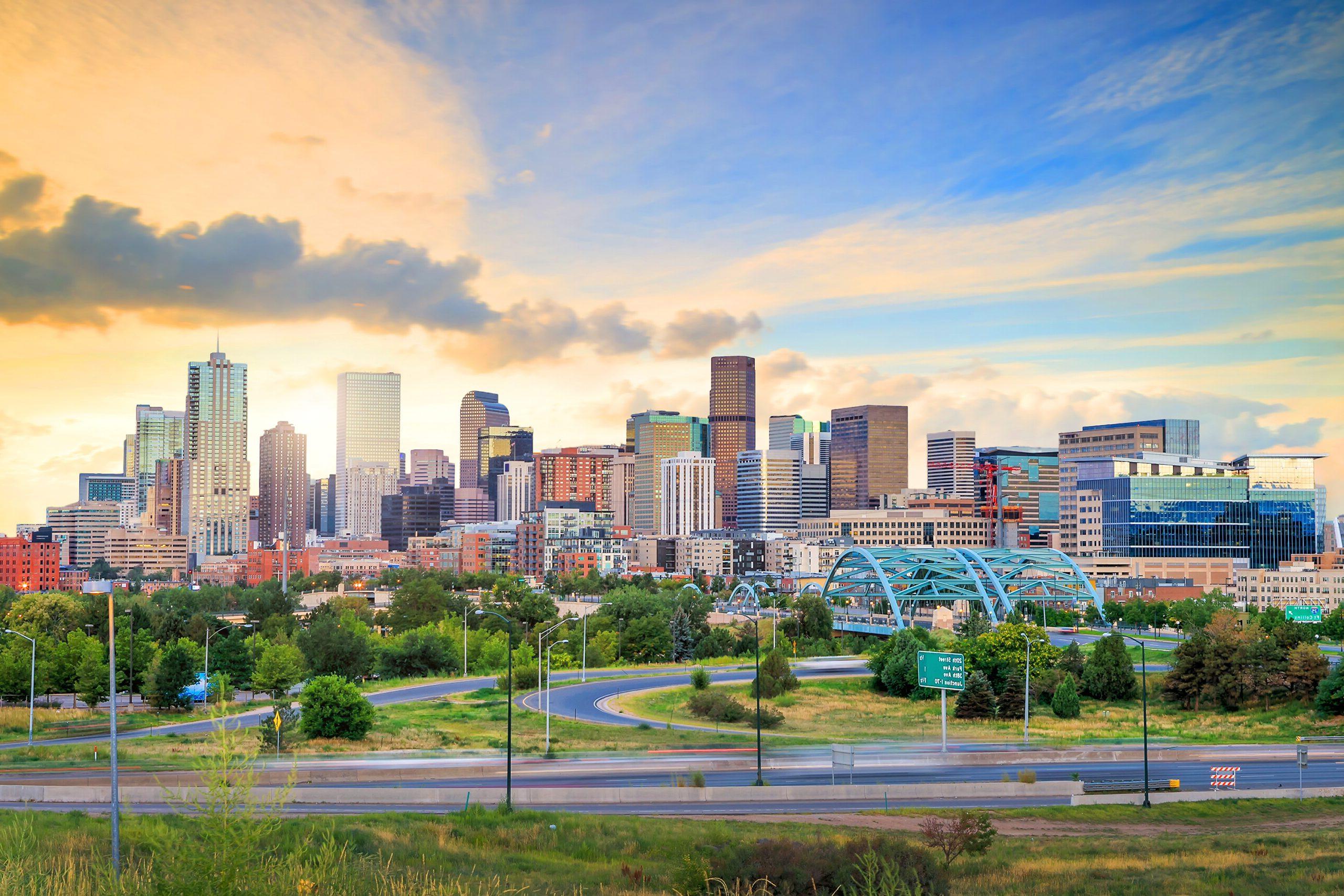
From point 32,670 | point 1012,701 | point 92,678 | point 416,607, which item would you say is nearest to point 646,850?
point 1012,701

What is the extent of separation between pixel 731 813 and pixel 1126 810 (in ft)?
47.1

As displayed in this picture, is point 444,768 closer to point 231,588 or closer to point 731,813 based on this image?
point 731,813

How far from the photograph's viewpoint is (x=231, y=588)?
176 m

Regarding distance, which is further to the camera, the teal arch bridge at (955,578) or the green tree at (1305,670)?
the teal arch bridge at (955,578)

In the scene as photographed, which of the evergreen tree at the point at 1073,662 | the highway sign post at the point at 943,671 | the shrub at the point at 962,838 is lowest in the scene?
the evergreen tree at the point at 1073,662

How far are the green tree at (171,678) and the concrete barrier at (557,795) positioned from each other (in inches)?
1213

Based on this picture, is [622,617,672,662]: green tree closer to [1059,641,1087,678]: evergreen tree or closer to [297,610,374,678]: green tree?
[297,610,374,678]: green tree

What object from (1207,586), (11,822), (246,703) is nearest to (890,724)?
(246,703)

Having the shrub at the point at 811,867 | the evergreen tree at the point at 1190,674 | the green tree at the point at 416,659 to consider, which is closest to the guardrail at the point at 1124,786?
the shrub at the point at 811,867

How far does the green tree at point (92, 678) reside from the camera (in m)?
71.9

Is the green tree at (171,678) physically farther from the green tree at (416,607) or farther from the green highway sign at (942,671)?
the green tree at (416,607)

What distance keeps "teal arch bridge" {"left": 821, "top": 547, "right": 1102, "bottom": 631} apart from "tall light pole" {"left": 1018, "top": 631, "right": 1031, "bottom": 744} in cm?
5197

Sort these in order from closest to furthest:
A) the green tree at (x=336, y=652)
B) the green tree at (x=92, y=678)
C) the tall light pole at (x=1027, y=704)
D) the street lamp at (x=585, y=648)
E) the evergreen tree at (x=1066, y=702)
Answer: the tall light pole at (x=1027, y=704), the evergreen tree at (x=1066, y=702), the green tree at (x=92, y=678), the street lamp at (x=585, y=648), the green tree at (x=336, y=652)

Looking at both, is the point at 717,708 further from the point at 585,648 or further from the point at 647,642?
the point at 647,642
